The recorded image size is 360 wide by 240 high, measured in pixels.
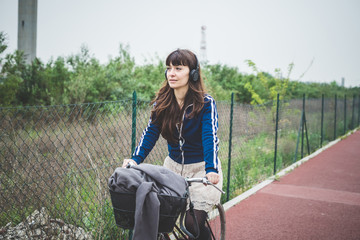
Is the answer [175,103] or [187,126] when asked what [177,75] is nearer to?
[175,103]

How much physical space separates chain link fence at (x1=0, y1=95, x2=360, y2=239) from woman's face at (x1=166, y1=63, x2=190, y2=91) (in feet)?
3.05

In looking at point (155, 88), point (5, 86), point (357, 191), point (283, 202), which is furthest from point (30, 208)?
point (155, 88)

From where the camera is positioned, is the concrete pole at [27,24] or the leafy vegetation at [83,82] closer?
the leafy vegetation at [83,82]

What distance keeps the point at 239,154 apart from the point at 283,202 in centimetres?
226

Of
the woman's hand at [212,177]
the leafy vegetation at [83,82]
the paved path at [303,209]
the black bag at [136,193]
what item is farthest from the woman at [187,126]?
the leafy vegetation at [83,82]

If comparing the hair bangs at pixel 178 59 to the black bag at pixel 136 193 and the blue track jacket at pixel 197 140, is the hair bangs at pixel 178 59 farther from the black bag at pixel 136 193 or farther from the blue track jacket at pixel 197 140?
the black bag at pixel 136 193

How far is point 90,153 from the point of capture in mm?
6234

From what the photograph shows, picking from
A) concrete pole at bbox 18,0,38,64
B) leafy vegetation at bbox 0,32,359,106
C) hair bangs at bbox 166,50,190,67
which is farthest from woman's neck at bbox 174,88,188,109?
concrete pole at bbox 18,0,38,64

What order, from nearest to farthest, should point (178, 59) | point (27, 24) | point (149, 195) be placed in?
point (149, 195) < point (178, 59) < point (27, 24)

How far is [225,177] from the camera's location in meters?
6.65

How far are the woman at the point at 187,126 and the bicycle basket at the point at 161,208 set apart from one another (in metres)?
0.60

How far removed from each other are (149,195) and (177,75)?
3.86 feet

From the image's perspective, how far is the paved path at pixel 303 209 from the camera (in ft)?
15.5

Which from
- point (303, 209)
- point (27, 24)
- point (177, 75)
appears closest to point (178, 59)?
point (177, 75)
